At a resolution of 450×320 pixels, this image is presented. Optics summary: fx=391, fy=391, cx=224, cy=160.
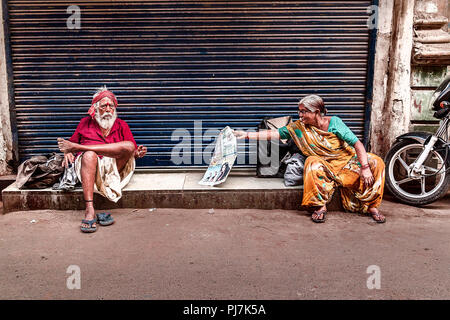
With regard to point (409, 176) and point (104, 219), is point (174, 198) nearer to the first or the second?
point (104, 219)

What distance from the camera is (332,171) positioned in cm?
387

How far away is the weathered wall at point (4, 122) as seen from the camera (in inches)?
177

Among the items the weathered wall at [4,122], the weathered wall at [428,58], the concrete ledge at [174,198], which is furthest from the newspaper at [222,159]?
the weathered wall at [4,122]

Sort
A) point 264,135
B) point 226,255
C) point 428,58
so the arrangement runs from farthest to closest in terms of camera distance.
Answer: point 428,58, point 264,135, point 226,255

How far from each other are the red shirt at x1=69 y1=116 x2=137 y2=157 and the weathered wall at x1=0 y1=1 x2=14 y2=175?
1292 millimetres

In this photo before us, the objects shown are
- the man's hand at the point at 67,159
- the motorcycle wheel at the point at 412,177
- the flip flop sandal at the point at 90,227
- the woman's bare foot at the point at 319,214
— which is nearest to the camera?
the flip flop sandal at the point at 90,227

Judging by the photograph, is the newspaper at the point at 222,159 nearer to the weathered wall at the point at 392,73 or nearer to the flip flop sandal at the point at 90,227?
the flip flop sandal at the point at 90,227

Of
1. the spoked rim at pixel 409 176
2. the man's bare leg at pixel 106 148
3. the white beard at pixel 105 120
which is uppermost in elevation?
the white beard at pixel 105 120

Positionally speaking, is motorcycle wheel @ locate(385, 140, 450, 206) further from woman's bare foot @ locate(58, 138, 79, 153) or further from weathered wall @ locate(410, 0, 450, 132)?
woman's bare foot @ locate(58, 138, 79, 153)

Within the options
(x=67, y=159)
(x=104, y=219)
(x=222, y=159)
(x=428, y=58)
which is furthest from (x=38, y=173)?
(x=428, y=58)

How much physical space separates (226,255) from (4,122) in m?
3.30

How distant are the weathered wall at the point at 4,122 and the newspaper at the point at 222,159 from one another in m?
2.37

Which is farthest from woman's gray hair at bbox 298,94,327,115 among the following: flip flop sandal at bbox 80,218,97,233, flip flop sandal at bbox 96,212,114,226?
flip flop sandal at bbox 80,218,97,233

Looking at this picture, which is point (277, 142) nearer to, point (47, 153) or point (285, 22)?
point (285, 22)
